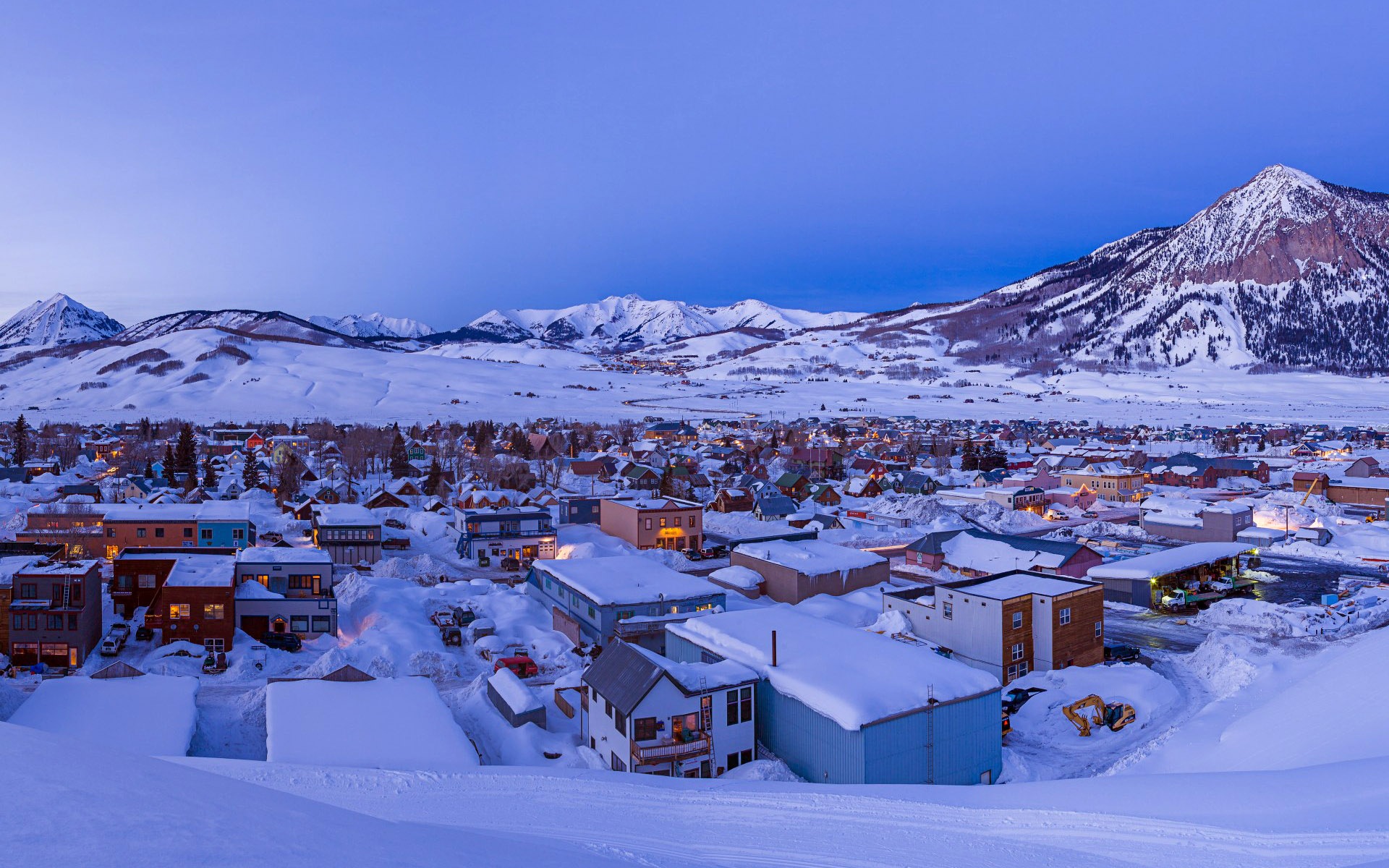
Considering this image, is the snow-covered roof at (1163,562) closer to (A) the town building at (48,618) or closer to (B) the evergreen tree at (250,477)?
(A) the town building at (48,618)

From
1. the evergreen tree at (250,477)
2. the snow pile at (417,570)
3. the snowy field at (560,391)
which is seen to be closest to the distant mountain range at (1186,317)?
the snowy field at (560,391)

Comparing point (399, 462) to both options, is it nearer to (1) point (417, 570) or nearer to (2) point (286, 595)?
(1) point (417, 570)

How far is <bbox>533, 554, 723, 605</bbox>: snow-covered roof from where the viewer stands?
1516cm

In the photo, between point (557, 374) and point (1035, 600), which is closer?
point (1035, 600)

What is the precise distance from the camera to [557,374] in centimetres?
11769

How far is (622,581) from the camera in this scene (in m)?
16.2

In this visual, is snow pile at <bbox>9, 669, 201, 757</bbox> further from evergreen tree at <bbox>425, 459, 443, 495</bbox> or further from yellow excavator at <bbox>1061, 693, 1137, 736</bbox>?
evergreen tree at <bbox>425, 459, 443, 495</bbox>

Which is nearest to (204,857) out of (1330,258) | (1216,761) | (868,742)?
(868,742)

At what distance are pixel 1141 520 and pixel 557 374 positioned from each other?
3811 inches

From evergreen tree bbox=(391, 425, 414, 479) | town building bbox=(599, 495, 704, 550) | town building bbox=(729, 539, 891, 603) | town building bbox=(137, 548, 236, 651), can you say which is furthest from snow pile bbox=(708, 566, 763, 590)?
evergreen tree bbox=(391, 425, 414, 479)

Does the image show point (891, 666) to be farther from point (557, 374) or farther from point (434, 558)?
point (557, 374)

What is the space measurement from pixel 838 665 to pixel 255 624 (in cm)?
1132

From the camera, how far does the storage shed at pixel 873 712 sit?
9.01 metres

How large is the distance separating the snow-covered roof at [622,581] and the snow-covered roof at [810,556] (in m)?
2.72
